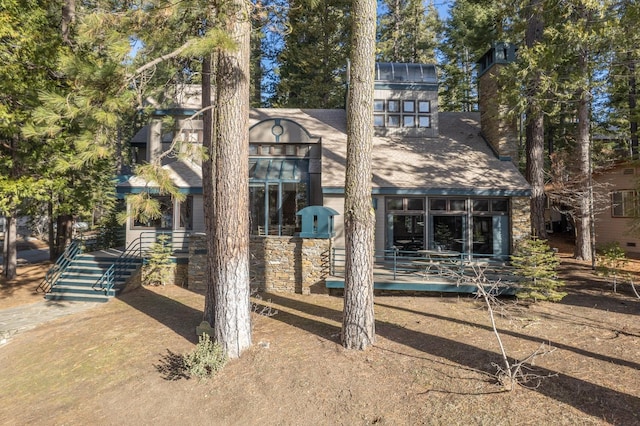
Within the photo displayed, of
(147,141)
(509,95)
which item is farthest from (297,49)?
(509,95)

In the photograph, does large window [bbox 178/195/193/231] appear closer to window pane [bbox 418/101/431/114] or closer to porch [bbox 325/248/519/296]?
porch [bbox 325/248/519/296]

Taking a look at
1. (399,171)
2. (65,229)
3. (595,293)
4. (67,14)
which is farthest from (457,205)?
(65,229)

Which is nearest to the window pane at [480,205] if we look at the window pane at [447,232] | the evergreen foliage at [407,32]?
the window pane at [447,232]

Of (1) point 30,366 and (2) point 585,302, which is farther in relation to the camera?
(2) point 585,302

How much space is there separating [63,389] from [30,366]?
5.15 feet

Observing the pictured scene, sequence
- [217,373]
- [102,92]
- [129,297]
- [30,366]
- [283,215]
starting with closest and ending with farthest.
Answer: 1. [102,92]
2. [217,373]
3. [30,366]
4. [129,297]
5. [283,215]

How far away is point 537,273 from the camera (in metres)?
8.06

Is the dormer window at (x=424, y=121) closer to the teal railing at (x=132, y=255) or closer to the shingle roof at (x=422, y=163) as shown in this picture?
the shingle roof at (x=422, y=163)

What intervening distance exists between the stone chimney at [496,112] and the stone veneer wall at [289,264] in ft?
29.3

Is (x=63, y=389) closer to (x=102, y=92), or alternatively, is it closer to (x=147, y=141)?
(x=102, y=92)

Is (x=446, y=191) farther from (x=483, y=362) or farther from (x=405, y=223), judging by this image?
(x=483, y=362)

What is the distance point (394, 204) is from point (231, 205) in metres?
7.62

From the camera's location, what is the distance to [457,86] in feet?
→ 86.6

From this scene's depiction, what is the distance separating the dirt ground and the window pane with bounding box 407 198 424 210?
14.8ft
